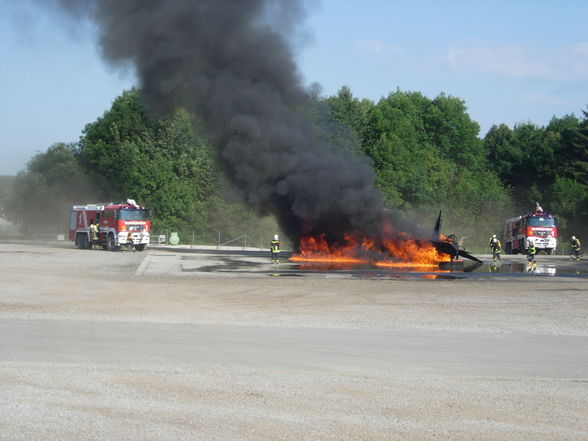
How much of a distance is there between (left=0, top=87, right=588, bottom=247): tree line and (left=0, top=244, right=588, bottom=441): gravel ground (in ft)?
124

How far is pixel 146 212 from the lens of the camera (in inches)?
1674

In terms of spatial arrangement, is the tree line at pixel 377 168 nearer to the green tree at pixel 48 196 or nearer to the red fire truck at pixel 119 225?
the green tree at pixel 48 196

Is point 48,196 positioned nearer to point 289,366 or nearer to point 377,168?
point 377,168

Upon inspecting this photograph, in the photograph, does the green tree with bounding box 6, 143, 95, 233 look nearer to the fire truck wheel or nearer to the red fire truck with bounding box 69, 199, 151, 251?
the red fire truck with bounding box 69, 199, 151, 251

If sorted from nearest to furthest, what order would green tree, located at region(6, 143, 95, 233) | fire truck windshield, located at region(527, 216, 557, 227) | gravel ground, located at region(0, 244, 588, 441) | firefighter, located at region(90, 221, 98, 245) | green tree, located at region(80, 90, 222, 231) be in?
gravel ground, located at region(0, 244, 588, 441) < firefighter, located at region(90, 221, 98, 245) < fire truck windshield, located at region(527, 216, 557, 227) < green tree, located at region(80, 90, 222, 231) < green tree, located at region(6, 143, 95, 233)

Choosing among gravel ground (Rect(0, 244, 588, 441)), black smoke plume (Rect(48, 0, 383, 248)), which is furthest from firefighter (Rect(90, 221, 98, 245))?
gravel ground (Rect(0, 244, 588, 441))

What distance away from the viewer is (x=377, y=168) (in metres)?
68.8

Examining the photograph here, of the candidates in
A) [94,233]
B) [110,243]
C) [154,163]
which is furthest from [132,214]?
[154,163]

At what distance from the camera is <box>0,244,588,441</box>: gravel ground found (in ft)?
22.9

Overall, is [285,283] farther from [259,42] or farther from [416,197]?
[416,197]

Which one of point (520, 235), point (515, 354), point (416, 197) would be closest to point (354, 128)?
point (416, 197)

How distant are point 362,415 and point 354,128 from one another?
216 feet

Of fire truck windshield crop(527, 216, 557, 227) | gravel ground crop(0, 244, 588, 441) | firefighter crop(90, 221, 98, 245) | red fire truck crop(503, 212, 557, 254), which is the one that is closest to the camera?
gravel ground crop(0, 244, 588, 441)

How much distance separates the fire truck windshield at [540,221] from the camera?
48.6 meters
